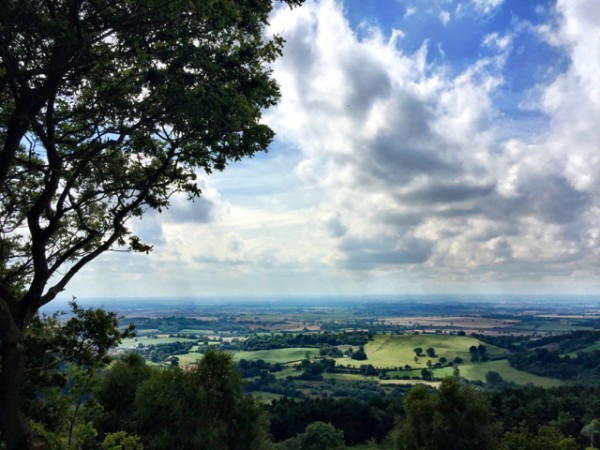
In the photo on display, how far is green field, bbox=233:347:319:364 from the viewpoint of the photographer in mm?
147725

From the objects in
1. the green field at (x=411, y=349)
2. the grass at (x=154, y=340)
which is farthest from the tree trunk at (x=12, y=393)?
the grass at (x=154, y=340)

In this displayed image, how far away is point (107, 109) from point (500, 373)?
142886mm

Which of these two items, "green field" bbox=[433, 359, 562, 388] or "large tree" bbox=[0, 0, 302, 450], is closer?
"large tree" bbox=[0, 0, 302, 450]

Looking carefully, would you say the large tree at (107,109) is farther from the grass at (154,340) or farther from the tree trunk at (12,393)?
the grass at (154,340)

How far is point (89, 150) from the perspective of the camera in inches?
461

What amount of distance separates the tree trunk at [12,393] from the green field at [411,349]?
139589 millimetres

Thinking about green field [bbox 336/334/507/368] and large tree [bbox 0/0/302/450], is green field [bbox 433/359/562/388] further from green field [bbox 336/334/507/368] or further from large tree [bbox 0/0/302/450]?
large tree [bbox 0/0/302/450]

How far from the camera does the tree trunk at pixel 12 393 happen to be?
8769mm

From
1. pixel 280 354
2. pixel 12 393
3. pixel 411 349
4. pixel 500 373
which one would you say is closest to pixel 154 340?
pixel 280 354

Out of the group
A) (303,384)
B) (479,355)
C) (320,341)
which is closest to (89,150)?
(303,384)

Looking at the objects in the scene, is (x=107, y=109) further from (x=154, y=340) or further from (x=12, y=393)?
(x=154, y=340)

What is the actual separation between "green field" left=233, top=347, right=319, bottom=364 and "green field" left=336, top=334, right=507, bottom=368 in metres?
14.8

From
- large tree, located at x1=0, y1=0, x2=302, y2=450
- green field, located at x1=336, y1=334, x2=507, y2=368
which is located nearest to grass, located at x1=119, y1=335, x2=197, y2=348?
green field, located at x1=336, y1=334, x2=507, y2=368

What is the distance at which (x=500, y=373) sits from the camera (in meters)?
128
